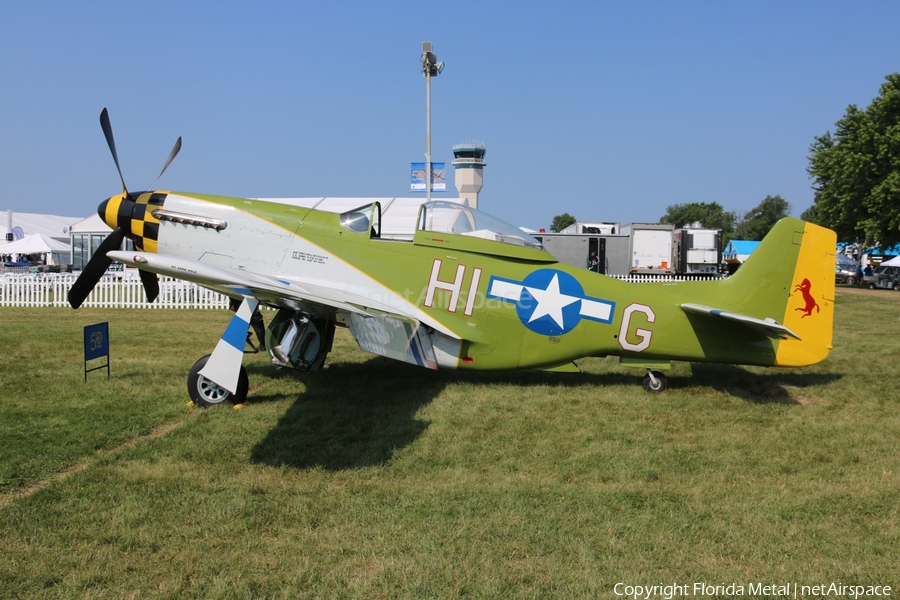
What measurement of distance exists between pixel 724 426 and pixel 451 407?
3.11m

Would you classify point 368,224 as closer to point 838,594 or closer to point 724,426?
point 724,426

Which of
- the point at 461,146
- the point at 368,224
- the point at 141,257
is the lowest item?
the point at 141,257

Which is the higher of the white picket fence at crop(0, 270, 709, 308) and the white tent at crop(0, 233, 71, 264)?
the white tent at crop(0, 233, 71, 264)

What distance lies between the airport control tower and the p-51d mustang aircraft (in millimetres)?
69011

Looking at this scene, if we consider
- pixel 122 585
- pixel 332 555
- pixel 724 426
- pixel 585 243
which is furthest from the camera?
Result: pixel 585 243

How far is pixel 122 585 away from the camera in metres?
3.77

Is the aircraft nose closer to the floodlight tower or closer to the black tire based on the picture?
the black tire

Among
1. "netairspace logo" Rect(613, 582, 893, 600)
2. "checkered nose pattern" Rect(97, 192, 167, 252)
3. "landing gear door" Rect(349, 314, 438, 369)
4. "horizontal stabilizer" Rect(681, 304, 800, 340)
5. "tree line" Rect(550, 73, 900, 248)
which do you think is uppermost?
"tree line" Rect(550, 73, 900, 248)

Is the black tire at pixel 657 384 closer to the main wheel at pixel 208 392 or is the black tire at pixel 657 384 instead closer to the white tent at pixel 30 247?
the main wheel at pixel 208 392

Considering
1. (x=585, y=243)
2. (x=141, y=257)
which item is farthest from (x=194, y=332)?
(x=585, y=243)

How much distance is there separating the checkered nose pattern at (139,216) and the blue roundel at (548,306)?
493 centimetres

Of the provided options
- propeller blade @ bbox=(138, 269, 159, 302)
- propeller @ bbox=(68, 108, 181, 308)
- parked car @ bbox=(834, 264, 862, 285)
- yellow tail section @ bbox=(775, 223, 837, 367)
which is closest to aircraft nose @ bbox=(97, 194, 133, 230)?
propeller @ bbox=(68, 108, 181, 308)

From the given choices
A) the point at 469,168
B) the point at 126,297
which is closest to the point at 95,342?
the point at 126,297

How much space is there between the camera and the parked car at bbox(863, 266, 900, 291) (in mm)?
38938
